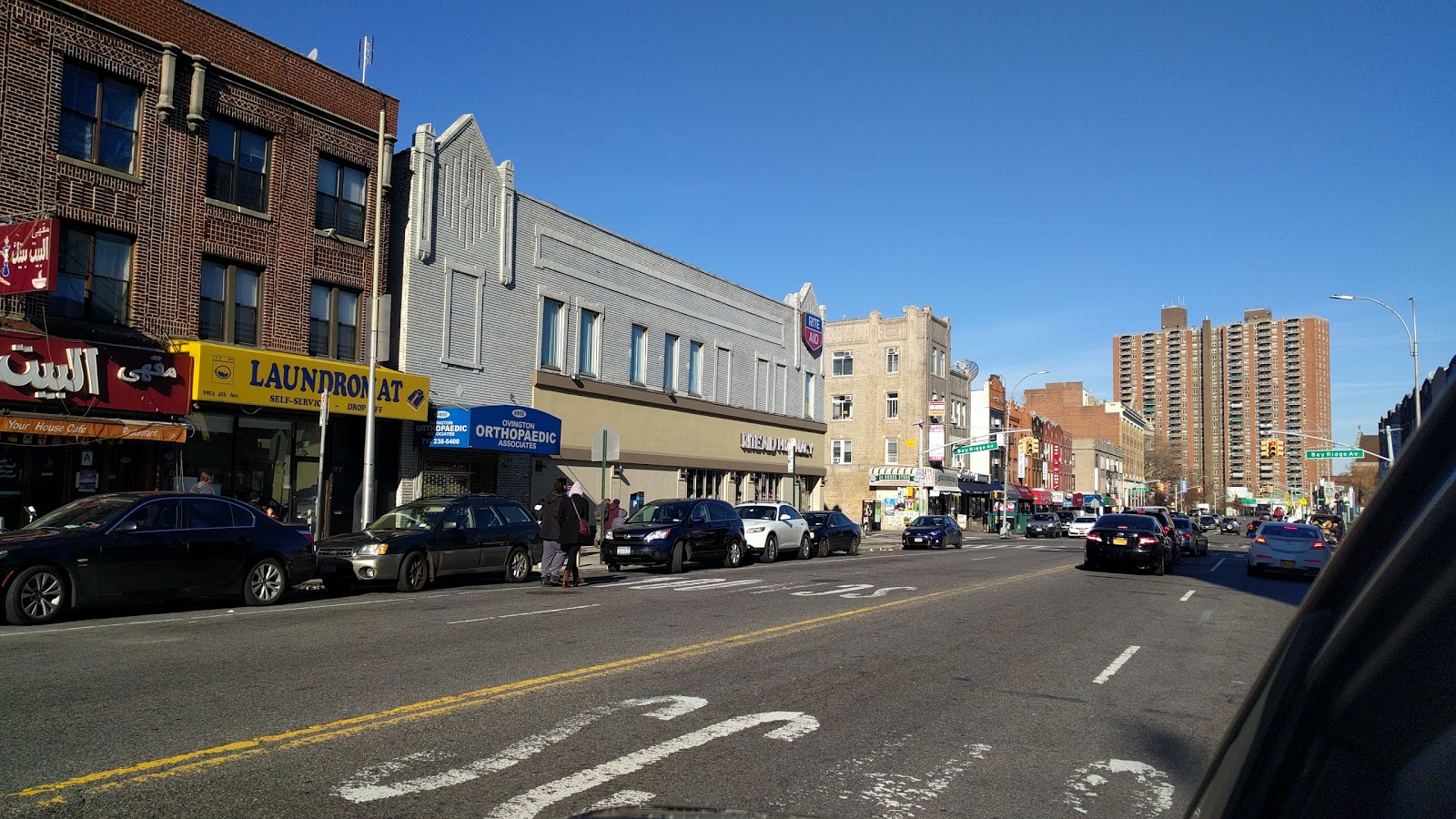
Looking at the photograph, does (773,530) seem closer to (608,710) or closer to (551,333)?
(551,333)

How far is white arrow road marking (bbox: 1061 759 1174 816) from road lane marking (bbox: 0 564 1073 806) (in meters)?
4.18

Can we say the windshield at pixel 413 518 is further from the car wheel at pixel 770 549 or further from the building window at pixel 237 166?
the car wheel at pixel 770 549

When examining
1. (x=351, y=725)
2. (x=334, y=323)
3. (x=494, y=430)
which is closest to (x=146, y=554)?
(x=351, y=725)

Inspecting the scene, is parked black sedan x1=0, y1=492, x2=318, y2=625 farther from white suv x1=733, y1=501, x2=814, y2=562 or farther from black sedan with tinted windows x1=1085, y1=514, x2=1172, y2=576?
black sedan with tinted windows x1=1085, y1=514, x2=1172, y2=576

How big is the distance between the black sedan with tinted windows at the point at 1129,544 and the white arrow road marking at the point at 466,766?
19.0m

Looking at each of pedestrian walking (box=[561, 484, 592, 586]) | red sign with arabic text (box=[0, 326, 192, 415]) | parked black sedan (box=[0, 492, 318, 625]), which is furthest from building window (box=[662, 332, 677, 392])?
parked black sedan (box=[0, 492, 318, 625])

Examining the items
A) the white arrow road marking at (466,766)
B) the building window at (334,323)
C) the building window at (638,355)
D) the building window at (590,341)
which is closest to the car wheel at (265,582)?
the white arrow road marking at (466,766)

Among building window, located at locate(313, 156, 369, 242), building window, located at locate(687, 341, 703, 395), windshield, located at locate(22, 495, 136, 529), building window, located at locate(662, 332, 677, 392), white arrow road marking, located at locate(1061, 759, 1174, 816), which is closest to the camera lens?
white arrow road marking, located at locate(1061, 759, 1174, 816)

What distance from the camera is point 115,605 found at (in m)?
13.1

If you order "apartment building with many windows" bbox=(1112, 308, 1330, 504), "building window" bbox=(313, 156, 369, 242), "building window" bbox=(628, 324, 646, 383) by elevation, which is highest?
"apartment building with many windows" bbox=(1112, 308, 1330, 504)

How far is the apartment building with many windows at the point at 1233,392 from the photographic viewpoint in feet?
549

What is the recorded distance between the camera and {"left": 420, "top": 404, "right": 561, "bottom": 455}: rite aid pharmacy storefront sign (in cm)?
2467

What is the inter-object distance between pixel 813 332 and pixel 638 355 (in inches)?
570

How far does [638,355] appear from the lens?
34906 millimetres
